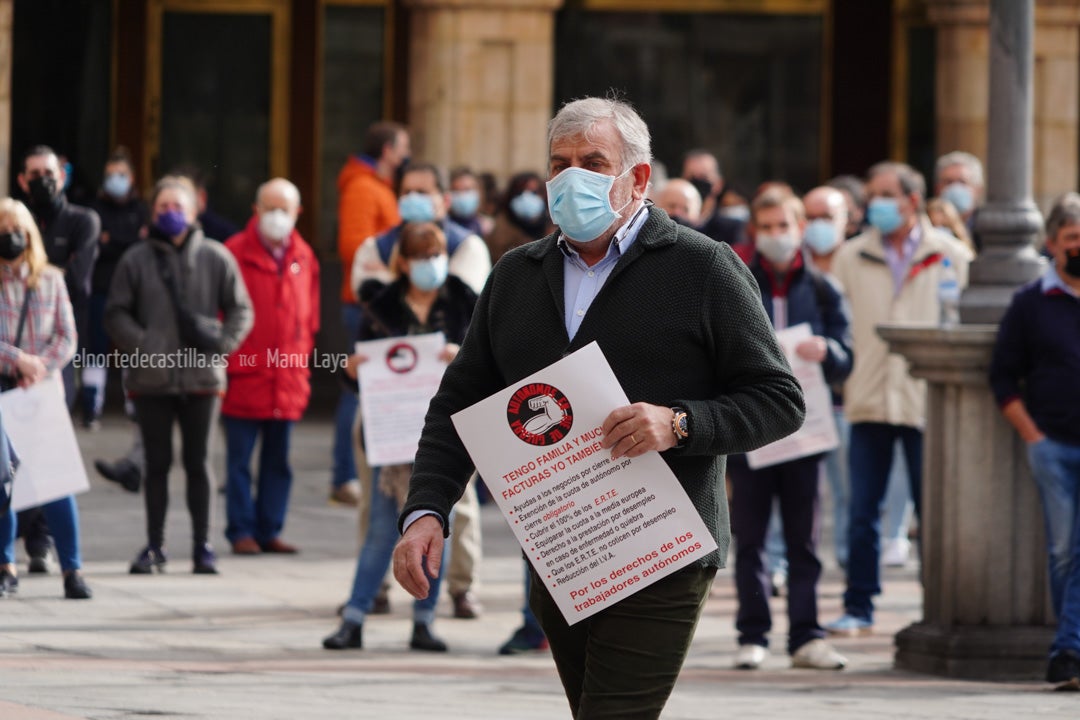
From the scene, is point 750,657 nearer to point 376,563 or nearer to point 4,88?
point 376,563

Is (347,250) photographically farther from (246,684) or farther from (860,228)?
(246,684)

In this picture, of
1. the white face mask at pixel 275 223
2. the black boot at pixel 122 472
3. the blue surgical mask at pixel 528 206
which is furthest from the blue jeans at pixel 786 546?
the blue surgical mask at pixel 528 206

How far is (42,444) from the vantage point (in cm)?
934

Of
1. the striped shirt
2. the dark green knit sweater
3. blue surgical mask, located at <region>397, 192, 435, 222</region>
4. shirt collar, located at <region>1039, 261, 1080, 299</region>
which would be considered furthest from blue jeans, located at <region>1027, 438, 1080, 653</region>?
the striped shirt

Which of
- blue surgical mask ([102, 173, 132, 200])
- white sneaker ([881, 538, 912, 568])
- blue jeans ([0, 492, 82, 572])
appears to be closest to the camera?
blue jeans ([0, 492, 82, 572])

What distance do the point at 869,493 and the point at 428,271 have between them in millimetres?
2332

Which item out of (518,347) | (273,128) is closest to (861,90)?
(273,128)

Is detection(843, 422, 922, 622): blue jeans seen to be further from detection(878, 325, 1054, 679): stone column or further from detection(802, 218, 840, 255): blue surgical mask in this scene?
detection(802, 218, 840, 255): blue surgical mask

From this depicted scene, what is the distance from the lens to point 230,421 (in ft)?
37.1

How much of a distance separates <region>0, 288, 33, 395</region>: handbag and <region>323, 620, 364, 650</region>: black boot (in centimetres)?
197

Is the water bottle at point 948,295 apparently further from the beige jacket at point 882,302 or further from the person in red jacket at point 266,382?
the person in red jacket at point 266,382

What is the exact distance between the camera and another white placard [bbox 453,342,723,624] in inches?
175

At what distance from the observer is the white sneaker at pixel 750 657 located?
8.47 metres

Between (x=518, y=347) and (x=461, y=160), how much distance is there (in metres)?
12.9
